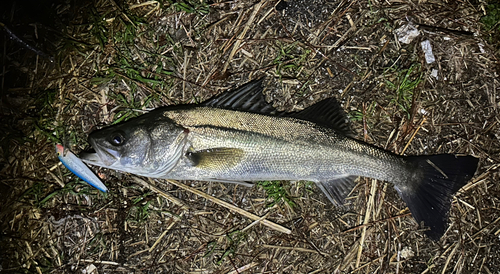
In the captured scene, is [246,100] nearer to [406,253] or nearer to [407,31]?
[407,31]

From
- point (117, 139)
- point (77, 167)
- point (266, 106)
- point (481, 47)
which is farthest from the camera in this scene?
point (481, 47)

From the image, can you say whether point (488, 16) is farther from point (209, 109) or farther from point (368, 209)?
point (209, 109)

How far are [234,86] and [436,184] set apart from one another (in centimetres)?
262

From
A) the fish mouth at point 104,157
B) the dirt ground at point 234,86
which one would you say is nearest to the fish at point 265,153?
the fish mouth at point 104,157

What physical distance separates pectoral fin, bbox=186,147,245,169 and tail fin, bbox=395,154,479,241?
1926 mm

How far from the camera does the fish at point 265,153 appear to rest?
11.0 feet

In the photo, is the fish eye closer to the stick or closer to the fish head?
the fish head

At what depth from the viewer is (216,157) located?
133 inches

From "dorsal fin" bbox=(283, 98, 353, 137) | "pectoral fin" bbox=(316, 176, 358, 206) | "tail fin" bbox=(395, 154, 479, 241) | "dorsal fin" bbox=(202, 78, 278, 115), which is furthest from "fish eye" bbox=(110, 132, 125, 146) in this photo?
"tail fin" bbox=(395, 154, 479, 241)

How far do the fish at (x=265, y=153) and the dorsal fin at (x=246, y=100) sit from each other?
1 cm

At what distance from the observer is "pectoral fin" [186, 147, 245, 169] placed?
132 inches

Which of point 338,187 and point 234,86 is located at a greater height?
point 234,86

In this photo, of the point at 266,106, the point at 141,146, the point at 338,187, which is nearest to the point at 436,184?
the point at 338,187

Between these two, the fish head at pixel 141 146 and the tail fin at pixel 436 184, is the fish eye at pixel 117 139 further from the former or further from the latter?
the tail fin at pixel 436 184
